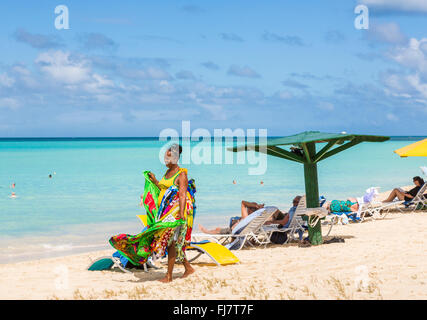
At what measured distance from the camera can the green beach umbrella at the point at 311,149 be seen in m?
8.49

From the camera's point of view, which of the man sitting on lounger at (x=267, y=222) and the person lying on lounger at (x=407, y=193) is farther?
the person lying on lounger at (x=407, y=193)

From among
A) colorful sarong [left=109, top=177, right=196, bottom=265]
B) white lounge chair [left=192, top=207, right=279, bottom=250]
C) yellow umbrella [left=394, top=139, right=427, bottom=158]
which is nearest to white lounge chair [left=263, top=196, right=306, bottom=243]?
white lounge chair [left=192, top=207, right=279, bottom=250]

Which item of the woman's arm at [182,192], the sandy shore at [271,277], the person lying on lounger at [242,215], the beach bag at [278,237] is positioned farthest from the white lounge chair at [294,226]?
the woman's arm at [182,192]

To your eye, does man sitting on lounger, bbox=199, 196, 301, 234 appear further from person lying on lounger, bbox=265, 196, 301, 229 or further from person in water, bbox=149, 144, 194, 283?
person in water, bbox=149, 144, 194, 283

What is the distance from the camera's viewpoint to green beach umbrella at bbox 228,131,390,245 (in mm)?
8492

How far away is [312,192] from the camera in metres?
8.77

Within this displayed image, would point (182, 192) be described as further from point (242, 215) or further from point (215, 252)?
point (242, 215)

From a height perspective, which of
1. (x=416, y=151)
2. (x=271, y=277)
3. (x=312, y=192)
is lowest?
(x=271, y=277)

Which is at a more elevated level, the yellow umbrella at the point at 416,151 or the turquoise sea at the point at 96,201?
the yellow umbrella at the point at 416,151

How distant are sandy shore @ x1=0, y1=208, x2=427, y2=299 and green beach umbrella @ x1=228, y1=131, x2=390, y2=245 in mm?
764

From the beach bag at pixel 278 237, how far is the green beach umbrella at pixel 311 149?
1.60 ft

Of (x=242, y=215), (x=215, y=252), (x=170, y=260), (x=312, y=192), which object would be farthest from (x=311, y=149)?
(x=170, y=260)

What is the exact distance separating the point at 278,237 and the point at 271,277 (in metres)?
2.93

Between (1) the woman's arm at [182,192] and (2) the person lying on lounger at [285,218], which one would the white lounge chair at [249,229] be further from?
(1) the woman's arm at [182,192]
